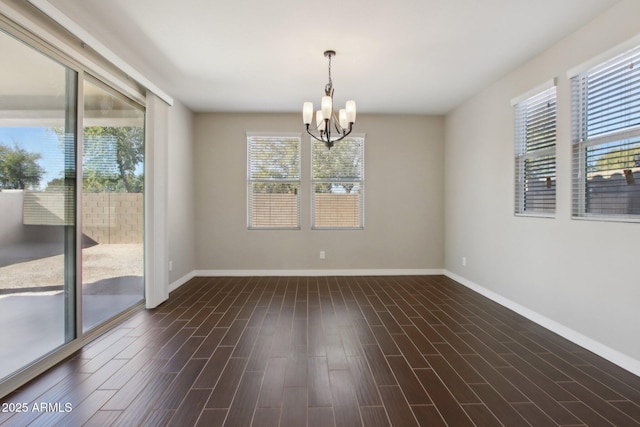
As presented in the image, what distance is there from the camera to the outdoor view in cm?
198

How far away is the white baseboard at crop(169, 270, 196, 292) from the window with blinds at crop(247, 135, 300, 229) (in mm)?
1204

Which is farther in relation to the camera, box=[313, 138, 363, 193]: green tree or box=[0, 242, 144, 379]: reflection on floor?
box=[313, 138, 363, 193]: green tree

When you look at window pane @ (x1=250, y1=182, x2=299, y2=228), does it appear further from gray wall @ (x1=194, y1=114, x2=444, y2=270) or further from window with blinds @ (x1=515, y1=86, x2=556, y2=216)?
window with blinds @ (x1=515, y1=86, x2=556, y2=216)

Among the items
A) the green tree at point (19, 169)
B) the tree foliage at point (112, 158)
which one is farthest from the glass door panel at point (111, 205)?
the green tree at point (19, 169)

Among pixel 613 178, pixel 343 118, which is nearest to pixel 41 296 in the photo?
pixel 343 118

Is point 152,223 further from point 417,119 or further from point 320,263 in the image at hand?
point 417,119

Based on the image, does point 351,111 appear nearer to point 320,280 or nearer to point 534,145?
point 534,145

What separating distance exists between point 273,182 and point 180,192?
1440mm

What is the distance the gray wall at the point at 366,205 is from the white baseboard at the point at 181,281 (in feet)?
0.62

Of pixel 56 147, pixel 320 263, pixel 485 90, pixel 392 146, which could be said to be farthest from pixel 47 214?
pixel 485 90

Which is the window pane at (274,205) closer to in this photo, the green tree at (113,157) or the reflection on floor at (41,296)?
the green tree at (113,157)

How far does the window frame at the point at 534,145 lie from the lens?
9.98 ft

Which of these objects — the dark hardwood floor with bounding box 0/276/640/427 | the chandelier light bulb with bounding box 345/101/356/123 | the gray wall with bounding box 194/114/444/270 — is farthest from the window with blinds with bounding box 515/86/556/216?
the chandelier light bulb with bounding box 345/101/356/123

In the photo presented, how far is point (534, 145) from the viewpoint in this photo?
10.9 ft
